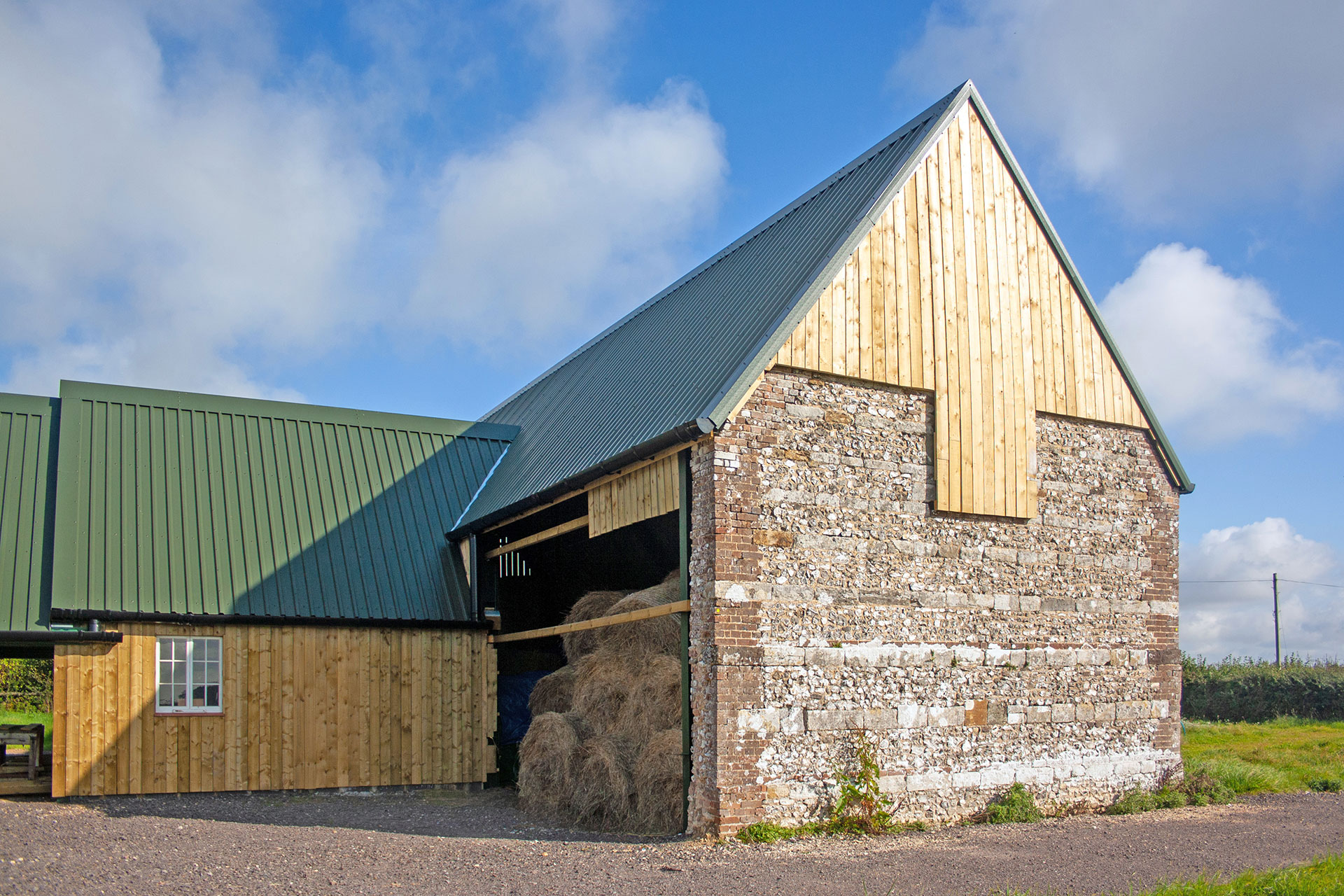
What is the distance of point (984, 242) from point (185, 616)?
40.6ft

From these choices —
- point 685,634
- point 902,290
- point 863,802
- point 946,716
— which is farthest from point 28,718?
point 902,290

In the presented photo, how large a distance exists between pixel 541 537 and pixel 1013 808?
7.25m

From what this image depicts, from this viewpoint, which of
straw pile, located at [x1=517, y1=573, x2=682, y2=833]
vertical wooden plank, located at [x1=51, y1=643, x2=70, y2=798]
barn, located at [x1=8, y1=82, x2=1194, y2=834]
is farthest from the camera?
vertical wooden plank, located at [x1=51, y1=643, x2=70, y2=798]

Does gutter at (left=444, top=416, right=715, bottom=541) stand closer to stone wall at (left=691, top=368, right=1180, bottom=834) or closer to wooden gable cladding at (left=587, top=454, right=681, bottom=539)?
wooden gable cladding at (left=587, top=454, right=681, bottom=539)

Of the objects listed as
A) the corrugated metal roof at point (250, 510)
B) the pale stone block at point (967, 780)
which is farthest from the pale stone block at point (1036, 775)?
the corrugated metal roof at point (250, 510)

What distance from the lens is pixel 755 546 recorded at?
12.0 metres

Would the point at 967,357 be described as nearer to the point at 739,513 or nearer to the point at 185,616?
the point at 739,513

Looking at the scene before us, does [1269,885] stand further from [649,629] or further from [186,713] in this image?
[186,713]

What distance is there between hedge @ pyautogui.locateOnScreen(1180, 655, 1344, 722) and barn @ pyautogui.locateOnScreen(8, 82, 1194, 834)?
17.8 m

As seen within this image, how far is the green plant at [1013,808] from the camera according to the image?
1324cm

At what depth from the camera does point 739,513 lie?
39.4ft

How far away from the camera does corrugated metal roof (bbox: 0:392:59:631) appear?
14805mm

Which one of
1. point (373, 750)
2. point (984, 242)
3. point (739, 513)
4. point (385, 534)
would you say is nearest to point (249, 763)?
point (373, 750)

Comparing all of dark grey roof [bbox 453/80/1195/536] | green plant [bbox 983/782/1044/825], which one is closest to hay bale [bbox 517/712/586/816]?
dark grey roof [bbox 453/80/1195/536]
